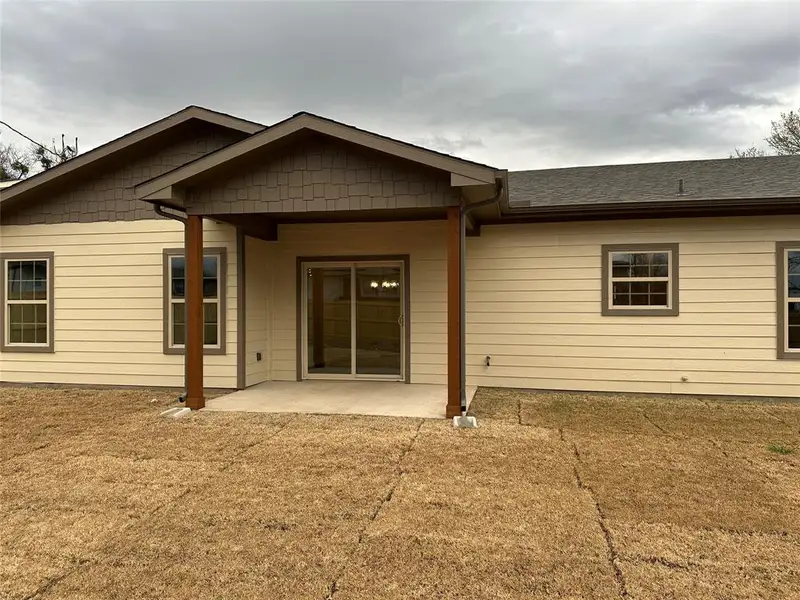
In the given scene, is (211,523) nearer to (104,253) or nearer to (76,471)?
(76,471)

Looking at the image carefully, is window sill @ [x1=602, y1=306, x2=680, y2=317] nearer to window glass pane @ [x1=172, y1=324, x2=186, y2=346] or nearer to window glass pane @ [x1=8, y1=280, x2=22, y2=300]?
window glass pane @ [x1=172, y1=324, x2=186, y2=346]

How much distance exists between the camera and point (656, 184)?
28.3 feet

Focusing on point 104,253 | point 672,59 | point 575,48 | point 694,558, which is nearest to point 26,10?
point 104,253

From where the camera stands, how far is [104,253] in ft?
26.9

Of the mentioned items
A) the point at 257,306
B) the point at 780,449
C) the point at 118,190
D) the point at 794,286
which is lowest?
the point at 780,449

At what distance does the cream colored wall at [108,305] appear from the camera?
8.05m

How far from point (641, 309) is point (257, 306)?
591 cm

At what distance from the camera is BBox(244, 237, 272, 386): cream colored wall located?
7.99 metres

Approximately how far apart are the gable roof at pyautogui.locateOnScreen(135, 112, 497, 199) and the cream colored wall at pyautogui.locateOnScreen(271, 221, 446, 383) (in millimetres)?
2628

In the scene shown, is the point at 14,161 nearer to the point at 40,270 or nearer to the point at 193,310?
the point at 40,270

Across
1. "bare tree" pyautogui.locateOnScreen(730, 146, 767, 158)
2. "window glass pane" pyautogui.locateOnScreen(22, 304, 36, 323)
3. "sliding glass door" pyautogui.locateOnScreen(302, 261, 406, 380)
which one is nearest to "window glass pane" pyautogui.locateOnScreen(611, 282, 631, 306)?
"sliding glass door" pyautogui.locateOnScreen(302, 261, 406, 380)

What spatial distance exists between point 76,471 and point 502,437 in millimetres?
3895

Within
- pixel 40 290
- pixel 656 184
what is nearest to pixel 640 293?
pixel 656 184

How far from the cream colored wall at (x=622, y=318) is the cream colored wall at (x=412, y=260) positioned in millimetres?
169
